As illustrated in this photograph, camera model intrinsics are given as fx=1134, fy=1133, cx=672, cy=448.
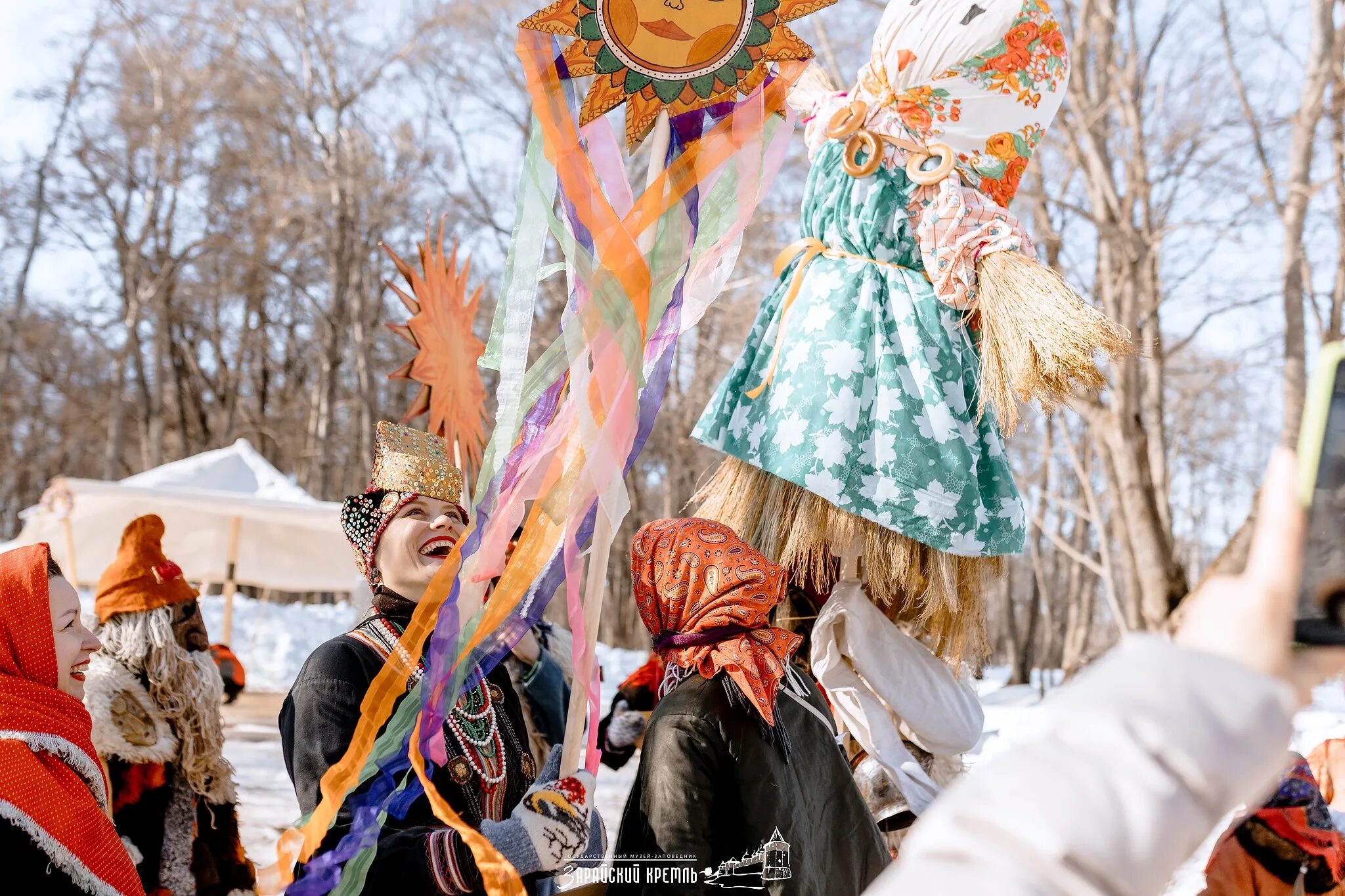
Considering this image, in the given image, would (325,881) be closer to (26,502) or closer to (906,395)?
(906,395)

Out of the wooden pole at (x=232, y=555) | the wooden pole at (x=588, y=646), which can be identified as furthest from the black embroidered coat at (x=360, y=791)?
the wooden pole at (x=232, y=555)

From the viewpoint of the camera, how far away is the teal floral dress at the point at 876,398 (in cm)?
290

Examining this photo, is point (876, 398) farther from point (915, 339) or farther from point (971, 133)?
point (971, 133)

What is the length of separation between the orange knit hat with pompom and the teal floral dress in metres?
1.90

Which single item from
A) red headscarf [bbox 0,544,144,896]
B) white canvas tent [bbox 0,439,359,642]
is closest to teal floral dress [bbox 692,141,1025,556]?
red headscarf [bbox 0,544,144,896]

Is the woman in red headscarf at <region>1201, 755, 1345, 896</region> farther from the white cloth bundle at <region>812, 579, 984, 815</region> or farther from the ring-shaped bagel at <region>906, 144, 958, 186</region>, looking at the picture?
the ring-shaped bagel at <region>906, 144, 958, 186</region>

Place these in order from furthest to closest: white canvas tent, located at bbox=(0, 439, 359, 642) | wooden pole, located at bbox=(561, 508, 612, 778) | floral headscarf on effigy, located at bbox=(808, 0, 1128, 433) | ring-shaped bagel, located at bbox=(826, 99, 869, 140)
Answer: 1. white canvas tent, located at bbox=(0, 439, 359, 642)
2. ring-shaped bagel, located at bbox=(826, 99, 869, 140)
3. floral headscarf on effigy, located at bbox=(808, 0, 1128, 433)
4. wooden pole, located at bbox=(561, 508, 612, 778)

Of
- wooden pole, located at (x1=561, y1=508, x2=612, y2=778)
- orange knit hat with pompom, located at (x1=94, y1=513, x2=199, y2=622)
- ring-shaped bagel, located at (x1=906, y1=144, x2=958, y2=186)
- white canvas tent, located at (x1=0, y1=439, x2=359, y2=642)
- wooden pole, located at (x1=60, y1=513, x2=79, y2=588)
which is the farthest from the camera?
white canvas tent, located at (x1=0, y1=439, x2=359, y2=642)

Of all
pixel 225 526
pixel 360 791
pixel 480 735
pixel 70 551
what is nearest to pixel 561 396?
pixel 480 735

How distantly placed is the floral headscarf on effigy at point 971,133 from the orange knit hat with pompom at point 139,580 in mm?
2534

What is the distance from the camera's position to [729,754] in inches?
84.6

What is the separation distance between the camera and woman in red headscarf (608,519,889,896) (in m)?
2.09

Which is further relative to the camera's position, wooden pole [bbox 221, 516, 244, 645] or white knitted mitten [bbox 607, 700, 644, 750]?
wooden pole [bbox 221, 516, 244, 645]

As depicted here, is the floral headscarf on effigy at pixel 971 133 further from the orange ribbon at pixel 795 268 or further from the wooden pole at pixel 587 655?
the wooden pole at pixel 587 655
